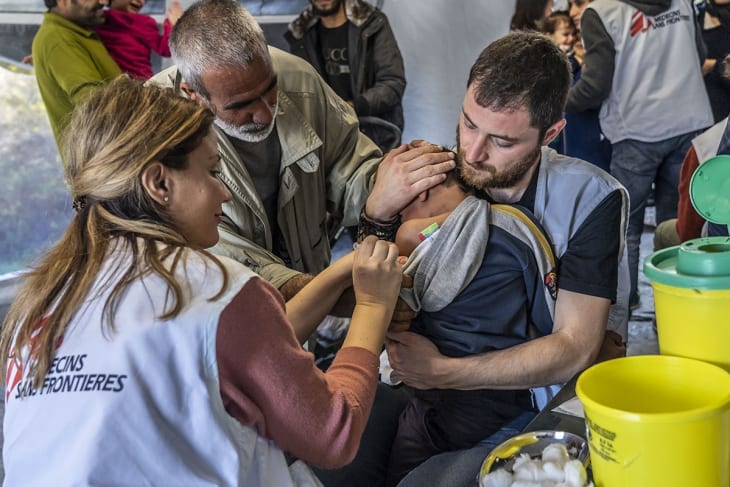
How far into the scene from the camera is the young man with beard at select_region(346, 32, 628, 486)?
64.9 inches

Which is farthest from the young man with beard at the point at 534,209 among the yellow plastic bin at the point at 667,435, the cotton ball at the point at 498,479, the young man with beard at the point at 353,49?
the young man with beard at the point at 353,49

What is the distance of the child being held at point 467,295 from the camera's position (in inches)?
64.3

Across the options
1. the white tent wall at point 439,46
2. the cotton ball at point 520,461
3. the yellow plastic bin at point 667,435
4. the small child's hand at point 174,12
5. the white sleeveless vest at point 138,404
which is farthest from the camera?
the white tent wall at point 439,46

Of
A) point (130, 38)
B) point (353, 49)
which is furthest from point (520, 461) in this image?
point (353, 49)

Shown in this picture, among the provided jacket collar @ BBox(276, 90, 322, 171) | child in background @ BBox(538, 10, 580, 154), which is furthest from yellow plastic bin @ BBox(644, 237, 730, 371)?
child in background @ BBox(538, 10, 580, 154)

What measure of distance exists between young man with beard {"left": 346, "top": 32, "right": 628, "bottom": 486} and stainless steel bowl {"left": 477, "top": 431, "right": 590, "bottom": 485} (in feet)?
0.90

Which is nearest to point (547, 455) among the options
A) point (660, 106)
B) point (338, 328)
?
point (338, 328)

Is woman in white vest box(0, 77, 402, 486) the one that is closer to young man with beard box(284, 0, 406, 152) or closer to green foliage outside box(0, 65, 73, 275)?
green foliage outside box(0, 65, 73, 275)

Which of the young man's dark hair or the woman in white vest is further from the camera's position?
the young man's dark hair

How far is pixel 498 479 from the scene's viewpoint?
1.18 meters

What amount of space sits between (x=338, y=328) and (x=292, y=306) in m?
A: 1.78

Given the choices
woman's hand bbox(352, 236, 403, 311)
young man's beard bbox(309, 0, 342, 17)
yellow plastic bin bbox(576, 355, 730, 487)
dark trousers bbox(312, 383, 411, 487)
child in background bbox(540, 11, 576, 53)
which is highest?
yellow plastic bin bbox(576, 355, 730, 487)

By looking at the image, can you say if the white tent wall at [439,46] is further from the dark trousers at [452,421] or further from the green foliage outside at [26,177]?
the dark trousers at [452,421]

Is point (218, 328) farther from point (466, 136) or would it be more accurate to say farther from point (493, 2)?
point (493, 2)
